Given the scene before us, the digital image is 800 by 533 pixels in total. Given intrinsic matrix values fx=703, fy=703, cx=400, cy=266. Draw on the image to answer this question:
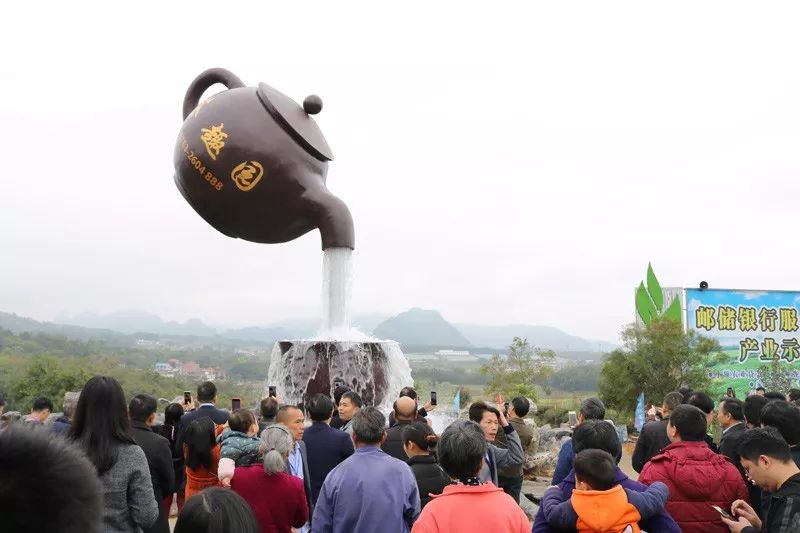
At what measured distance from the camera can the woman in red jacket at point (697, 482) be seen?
3.30m

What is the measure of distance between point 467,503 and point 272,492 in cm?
135

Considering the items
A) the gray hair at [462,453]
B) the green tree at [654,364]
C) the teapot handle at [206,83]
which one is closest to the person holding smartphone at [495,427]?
the gray hair at [462,453]

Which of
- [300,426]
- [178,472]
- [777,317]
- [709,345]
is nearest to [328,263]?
[178,472]

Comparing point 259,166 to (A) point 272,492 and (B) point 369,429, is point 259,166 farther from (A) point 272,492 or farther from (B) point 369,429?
(B) point 369,429

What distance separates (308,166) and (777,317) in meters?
19.3

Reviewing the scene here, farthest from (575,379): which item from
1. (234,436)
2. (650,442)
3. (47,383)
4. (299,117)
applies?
(234,436)

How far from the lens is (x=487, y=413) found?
428 cm

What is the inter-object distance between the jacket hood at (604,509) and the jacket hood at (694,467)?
0.76 m

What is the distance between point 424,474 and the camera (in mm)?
3598

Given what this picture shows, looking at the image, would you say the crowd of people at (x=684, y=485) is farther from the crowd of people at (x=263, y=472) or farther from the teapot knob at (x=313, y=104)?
the teapot knob at (x=313, y=104)

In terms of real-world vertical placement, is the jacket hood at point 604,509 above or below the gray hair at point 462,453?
below

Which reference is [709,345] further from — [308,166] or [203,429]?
[203,429]

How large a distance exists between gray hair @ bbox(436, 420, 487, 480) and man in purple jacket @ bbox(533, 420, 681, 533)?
1.23 feet

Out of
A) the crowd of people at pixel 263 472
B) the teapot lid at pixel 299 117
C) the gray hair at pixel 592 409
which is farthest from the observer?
the teapot lid at pixel 299 117
